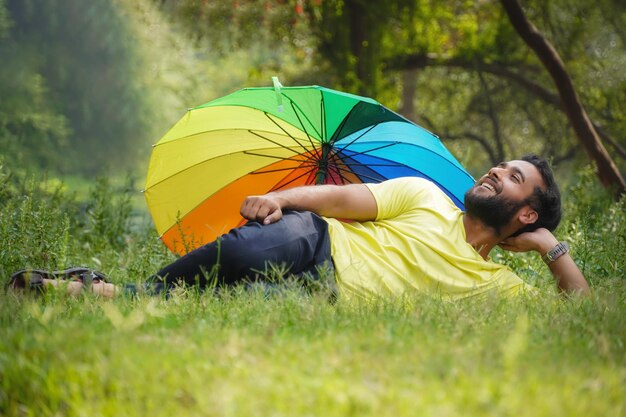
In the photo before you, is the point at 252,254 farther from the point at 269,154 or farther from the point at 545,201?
the point at 545,201

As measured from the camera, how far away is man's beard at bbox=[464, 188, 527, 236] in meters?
3.97

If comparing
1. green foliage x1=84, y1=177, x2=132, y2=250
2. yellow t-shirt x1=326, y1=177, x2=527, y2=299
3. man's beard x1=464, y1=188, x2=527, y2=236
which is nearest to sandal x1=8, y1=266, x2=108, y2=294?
yellow t-shirt x1=326, y1=177, x2=527, y2=299

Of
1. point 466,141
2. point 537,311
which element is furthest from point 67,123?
point 537,311

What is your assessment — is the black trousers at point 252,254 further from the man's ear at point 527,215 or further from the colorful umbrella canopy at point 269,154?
the man's ear at point 527,215

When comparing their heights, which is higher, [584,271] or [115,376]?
[115,376]

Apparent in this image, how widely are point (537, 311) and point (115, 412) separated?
190 cm

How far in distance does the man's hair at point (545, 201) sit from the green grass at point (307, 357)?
802 mm

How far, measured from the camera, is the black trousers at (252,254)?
3.59 m

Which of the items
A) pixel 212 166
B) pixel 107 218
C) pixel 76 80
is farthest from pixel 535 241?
pixel 76 80

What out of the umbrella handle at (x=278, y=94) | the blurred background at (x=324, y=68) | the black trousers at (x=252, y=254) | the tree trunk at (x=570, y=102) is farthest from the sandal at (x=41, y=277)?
the tree trunk at (x=570, y=102)

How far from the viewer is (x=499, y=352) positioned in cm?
239

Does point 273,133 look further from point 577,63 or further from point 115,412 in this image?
point 577,63

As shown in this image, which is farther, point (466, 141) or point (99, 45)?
point (99, 45)

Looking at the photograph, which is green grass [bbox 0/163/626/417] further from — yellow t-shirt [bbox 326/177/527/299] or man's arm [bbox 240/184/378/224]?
man's arm [bbox 240/184/378/224]
